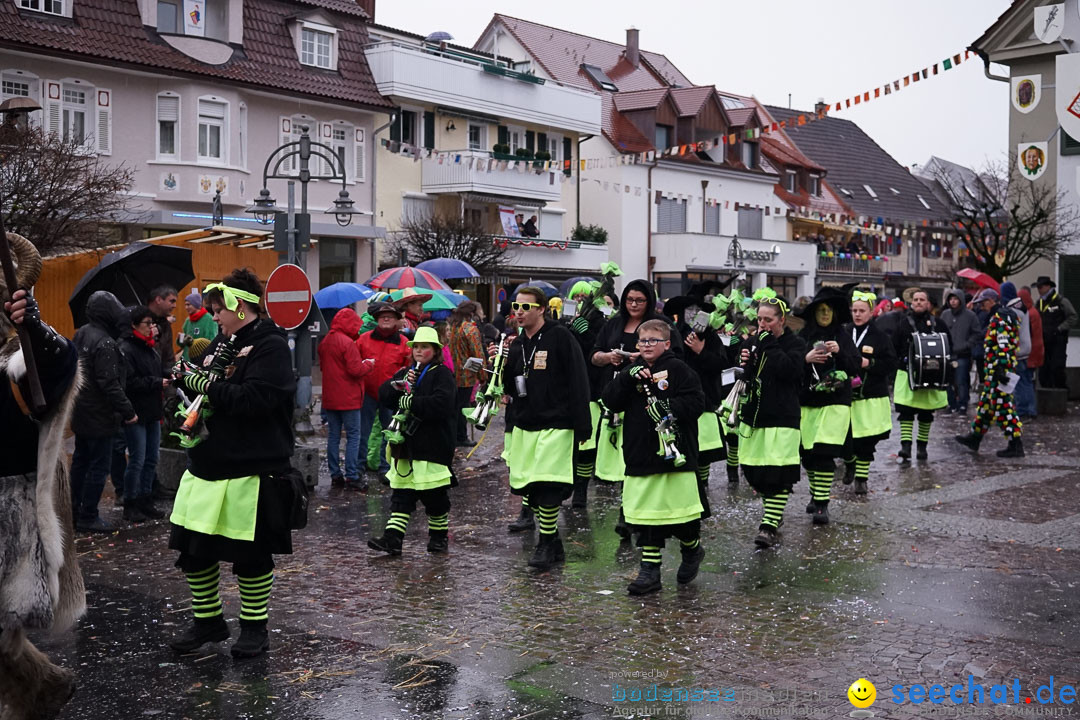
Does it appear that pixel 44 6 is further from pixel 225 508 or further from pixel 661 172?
pixel 661 172

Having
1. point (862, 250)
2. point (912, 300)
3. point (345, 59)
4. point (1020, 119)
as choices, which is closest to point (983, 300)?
point (912, 300)

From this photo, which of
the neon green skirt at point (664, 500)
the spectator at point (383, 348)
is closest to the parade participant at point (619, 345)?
the neon green skirt at point (664, 500)

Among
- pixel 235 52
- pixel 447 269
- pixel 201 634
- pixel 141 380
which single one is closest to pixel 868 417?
pixel 141 380

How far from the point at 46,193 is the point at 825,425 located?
37.3 feet

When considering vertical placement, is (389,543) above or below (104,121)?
below

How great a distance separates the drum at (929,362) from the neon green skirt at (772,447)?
15.5ft

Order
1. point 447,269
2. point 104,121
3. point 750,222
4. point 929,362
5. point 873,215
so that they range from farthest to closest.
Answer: point 873,215 → point 750,222 → point 104,121 → point 447,269 → point 929,362

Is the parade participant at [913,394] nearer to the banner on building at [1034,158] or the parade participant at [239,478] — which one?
the banner on building at [1034,158]

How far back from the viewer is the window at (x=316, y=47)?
110 feet

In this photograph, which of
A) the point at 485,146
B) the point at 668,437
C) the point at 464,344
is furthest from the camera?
the point at 485,146

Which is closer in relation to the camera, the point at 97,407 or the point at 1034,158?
the point at 97,407

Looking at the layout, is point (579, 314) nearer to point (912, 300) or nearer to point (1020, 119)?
point (912, 300)

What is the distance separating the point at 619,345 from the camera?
971cm

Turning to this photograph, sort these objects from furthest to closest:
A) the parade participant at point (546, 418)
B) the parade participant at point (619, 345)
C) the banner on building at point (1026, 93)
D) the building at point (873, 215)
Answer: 1. the building at point (873, 215)
2. the banner on building at point (1026, 93)
3. the parade participant at point (619, 345)
4. the parade participant at point (546, 418)
